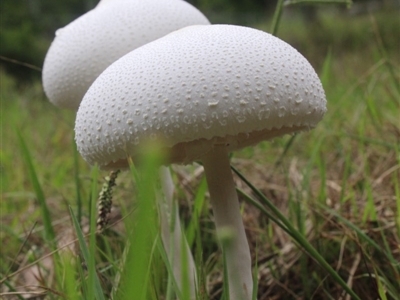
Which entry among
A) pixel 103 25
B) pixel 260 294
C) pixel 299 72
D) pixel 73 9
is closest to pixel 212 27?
pixel 299 72

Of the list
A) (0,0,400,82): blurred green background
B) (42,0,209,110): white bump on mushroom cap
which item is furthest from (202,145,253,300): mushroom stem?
(0,0,400,82): blurred green background

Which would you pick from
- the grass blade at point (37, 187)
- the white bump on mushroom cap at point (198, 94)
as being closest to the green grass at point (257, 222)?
the grass blade at point (37, 187)

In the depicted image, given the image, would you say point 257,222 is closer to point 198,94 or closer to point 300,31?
point 198,94

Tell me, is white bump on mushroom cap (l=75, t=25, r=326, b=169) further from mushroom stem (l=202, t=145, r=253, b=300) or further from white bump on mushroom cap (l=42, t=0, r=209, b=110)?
white bump on mushroom cap (l=42, t=0, r=209, b=110)

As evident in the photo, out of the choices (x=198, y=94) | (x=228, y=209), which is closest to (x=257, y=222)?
(x=228, y=209)

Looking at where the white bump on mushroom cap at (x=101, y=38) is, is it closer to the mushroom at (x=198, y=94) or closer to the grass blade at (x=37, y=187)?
the grass blade at (x=37, y=187)
